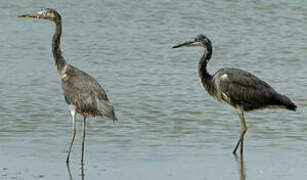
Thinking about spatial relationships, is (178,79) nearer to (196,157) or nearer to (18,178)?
(196,157)

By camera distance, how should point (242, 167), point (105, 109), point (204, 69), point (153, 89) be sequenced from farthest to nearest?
point (153, 89) → point (204, 69) → point (105, 109) → point (242, 167)

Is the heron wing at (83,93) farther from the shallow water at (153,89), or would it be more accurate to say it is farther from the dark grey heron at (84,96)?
the shallow water at (153,89)

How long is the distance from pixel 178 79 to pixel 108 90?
1425 millimetres

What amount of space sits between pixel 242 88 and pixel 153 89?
123 inches

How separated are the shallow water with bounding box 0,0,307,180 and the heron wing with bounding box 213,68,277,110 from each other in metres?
0.50

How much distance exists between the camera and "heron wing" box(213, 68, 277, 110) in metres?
9.65

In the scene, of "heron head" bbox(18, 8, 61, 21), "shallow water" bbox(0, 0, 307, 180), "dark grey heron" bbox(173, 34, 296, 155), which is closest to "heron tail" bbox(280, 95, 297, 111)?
"dark grey heron" bbox(173, 34, 296, 155)

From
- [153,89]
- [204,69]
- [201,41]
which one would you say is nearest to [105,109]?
[204,69]

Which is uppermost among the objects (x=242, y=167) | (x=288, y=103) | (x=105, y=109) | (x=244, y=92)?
(x=105, y=109)

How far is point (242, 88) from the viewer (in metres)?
9.66

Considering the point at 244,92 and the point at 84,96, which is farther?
the point at 244,92

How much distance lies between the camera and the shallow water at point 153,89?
8.33 meters

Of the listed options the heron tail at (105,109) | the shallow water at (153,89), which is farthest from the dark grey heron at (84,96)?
the shallow water at (153,89)

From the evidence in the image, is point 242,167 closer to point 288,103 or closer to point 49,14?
point 288,103
